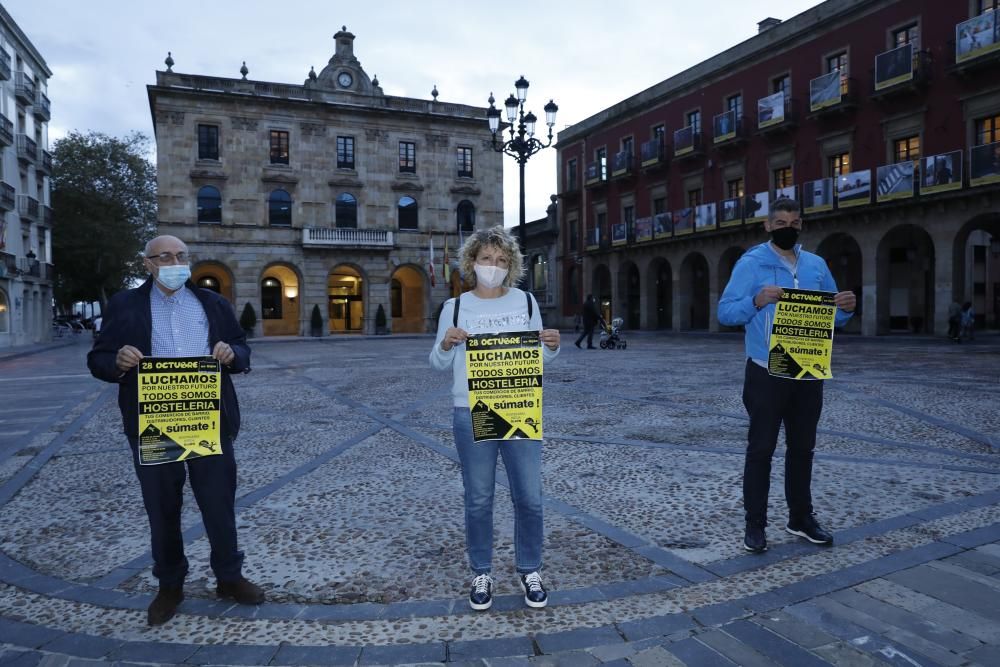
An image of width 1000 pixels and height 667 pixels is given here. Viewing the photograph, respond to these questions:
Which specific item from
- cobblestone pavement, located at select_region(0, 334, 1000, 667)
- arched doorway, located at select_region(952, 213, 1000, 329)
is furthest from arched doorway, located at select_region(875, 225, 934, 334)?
cobblestone pavement, located at select_region(0, 334, 1000, 667)

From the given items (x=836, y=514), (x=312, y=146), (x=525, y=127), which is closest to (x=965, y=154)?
(x=525, y=127)

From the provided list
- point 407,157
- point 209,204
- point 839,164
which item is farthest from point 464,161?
point 839,164

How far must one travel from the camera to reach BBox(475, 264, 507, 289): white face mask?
2.95 metres

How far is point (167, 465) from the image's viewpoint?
9.62 feet

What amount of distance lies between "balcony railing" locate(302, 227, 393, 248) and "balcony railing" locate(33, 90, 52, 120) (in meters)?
15.3

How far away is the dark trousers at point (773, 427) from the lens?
346cm

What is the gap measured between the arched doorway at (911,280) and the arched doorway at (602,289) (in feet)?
45.1

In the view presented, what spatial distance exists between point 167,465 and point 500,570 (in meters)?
1.67

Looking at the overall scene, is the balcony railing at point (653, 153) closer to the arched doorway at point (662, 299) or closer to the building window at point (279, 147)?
the arched doorway at point (662, 299)

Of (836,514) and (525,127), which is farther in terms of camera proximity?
(525,127)

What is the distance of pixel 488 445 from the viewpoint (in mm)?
2932

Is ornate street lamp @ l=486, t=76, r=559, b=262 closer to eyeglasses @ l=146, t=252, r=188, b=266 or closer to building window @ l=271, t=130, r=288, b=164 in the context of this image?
eyeglasses @ l=146, t=252, r=188, b=266

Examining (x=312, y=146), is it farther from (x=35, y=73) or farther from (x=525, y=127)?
(x=525, y=127)

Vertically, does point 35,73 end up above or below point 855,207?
above
